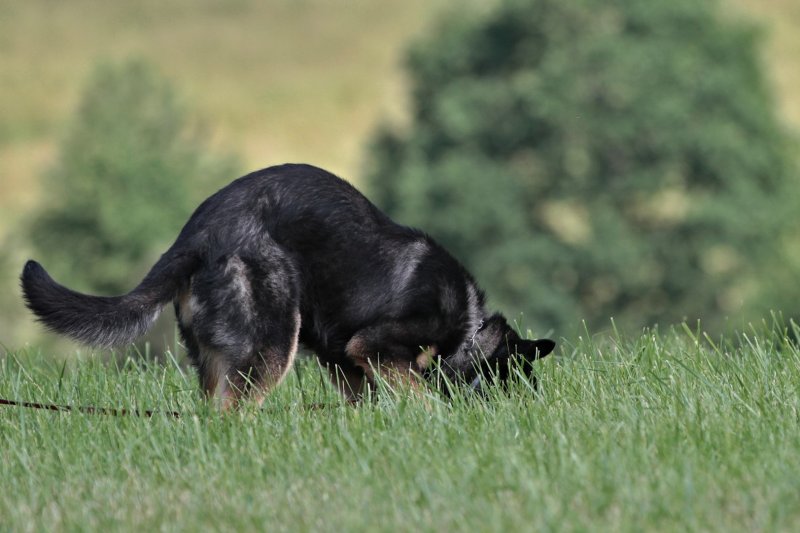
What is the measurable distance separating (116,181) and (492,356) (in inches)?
1331

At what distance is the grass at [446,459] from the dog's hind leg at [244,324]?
218 millimetres

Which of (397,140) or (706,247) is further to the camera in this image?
(397,140)

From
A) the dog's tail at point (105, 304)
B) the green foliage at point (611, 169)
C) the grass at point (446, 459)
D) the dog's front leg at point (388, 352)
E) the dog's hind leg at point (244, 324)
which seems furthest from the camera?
the green foliage at point (611, 169)

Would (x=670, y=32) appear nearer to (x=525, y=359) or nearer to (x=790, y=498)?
(x=525, y=359)

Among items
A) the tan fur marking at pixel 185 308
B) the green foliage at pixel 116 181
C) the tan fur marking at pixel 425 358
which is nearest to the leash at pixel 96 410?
the tan fur marking at pixel 185 308

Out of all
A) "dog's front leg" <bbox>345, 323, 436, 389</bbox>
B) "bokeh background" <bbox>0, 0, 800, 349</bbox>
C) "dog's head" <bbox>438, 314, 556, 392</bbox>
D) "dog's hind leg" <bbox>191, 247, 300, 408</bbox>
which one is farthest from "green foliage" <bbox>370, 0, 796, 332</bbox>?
"dog's hind leg" <bbox>191, 247, 300, 408</bbox>

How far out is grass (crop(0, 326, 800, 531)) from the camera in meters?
4.19

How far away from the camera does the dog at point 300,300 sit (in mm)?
5953

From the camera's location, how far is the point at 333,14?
255ft

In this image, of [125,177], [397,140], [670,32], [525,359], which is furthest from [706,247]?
[525,359]

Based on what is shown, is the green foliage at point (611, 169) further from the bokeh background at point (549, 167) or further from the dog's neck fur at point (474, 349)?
the dog's neck fur at point (474, 349)

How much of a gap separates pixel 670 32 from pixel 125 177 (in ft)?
61.7

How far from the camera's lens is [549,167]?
33531 millimetres

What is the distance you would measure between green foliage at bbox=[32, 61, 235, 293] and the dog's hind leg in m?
32.1
